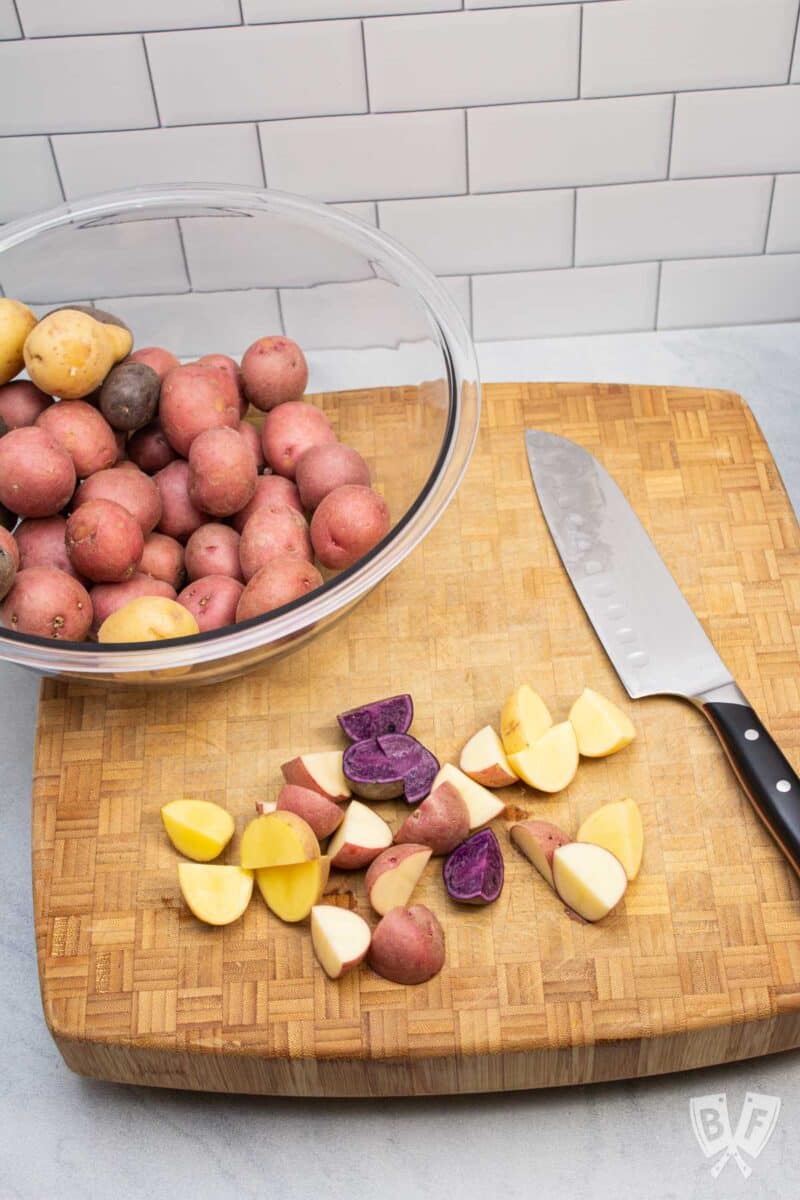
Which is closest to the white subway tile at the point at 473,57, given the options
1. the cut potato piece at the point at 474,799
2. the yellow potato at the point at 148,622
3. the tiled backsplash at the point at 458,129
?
the tiled backsplash at the point at 458,129

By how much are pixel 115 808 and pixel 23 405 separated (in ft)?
1.46

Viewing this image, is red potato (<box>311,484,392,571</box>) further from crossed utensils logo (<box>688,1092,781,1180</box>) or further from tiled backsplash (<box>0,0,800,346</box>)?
crossed utensils logo (<box>688,1092,781,1180</box>)

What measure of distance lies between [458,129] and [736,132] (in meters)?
0.36

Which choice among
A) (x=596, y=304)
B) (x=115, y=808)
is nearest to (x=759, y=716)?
(x=115, y=808)

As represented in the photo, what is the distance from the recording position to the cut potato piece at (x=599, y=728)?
126 cm

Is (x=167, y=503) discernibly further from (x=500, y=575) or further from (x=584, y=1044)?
(x=584, y=1044)

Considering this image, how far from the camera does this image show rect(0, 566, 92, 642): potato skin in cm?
127

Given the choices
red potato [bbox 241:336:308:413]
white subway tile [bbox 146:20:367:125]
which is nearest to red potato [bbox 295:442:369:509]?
red potato [bbox 241:336:308:413]

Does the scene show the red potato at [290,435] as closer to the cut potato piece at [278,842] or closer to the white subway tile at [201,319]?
the white subway tile at [201,319]

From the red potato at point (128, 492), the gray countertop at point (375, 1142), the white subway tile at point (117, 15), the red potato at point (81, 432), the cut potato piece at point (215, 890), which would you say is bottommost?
the gray countertop at point (375, 1142)

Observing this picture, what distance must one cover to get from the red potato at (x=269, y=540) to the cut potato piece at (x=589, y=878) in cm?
40

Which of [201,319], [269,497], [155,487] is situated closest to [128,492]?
[155,487]

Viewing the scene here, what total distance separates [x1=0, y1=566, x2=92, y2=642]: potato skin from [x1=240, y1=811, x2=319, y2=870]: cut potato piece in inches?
10.5

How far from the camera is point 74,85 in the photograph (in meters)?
1.65
